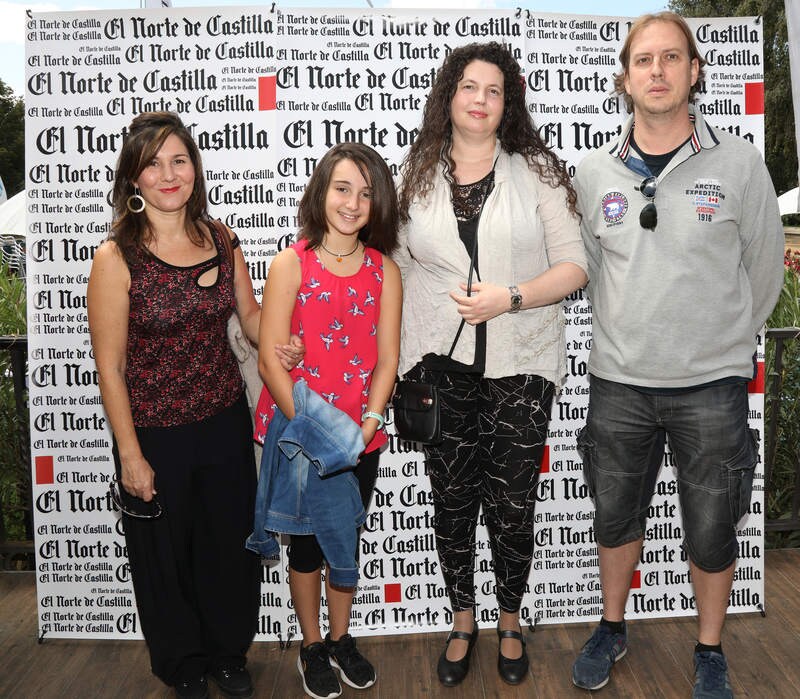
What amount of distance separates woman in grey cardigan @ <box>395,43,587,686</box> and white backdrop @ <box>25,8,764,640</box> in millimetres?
518

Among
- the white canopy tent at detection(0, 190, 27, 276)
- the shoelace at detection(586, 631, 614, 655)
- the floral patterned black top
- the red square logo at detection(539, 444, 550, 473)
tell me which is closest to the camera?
the floral patterned black top

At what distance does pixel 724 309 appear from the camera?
2.35 meters

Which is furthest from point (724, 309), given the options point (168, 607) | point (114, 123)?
point (114, 123)

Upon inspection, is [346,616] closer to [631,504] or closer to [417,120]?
[631,504]

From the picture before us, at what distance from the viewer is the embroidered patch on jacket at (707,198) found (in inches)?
91.0

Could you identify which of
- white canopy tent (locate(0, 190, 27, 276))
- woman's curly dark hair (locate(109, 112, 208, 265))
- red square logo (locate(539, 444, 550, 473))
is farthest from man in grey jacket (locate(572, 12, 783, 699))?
white canopy tent (locate(0, 190, 27, 276))

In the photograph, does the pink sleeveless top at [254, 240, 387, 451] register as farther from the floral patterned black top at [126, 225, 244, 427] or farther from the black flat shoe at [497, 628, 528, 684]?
the black flat shoe at [497, 628, 528, 684]

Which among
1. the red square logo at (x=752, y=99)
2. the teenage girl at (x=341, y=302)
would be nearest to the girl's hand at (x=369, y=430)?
the teenage girl at (x=341, y=302)

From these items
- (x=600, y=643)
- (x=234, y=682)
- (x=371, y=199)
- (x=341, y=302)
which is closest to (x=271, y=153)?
(x=371, y=199)

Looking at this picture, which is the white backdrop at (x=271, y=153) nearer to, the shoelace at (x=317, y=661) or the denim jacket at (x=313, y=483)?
the shoelace at (x=317, y=661)

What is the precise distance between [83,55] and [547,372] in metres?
2.04

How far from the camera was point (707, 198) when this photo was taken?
231cm

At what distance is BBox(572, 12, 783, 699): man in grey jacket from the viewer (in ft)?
7.65

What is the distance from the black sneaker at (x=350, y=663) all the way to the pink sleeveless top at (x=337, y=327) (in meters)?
0.85
